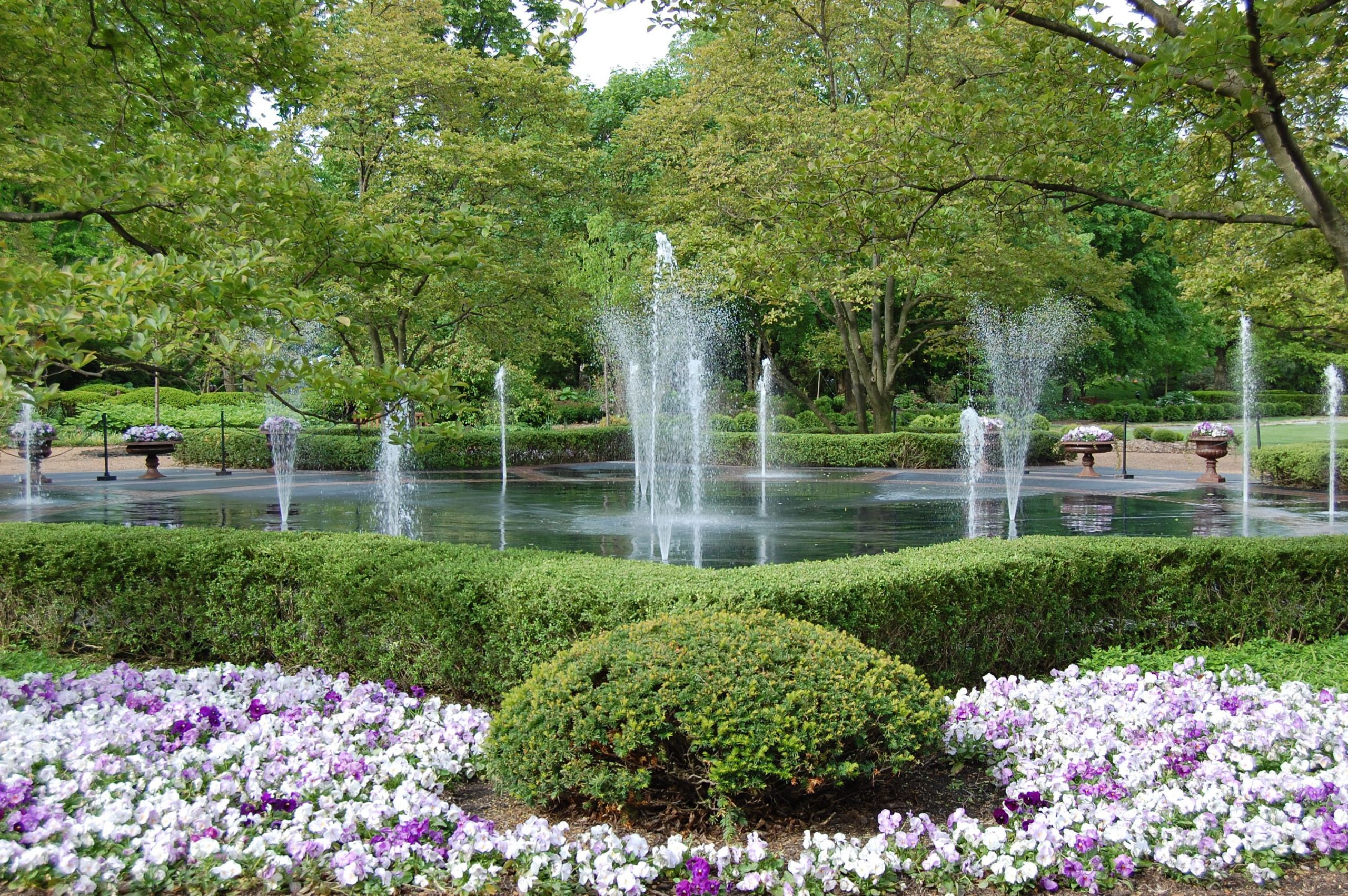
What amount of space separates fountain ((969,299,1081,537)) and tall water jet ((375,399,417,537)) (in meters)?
9.01

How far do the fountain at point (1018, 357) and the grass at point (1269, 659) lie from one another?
9.32m

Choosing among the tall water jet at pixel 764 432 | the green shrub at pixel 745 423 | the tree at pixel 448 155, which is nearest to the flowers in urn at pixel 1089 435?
the tall water jet at pixel 764 432

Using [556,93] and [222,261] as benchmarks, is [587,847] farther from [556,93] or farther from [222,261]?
[556,93]

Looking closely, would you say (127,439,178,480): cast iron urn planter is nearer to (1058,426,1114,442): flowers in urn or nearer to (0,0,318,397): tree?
(0,0,318,397): tree

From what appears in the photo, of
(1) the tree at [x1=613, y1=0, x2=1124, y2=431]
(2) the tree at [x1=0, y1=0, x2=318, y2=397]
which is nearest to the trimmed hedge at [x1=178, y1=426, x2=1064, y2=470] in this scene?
(1) the tree at [x1=613, y1=0, x2=1124, y2=431]

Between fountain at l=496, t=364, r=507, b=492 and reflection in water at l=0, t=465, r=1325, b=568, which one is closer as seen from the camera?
reflection in water at l=0, t=465, r=1325, b=568

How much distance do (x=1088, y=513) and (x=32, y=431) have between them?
56.8ft

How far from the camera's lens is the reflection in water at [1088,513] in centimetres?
1188

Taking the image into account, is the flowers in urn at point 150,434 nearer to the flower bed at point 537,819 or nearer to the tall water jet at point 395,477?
the tall water jet at point 395,477

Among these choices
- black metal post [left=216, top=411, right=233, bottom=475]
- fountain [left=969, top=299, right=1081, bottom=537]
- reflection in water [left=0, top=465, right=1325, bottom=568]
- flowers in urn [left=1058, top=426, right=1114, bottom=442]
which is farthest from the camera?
fountain [left=969, top=299, right=1081, bottom=537]

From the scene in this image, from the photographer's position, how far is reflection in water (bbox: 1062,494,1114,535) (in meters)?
11.9

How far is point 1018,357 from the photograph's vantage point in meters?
33.3

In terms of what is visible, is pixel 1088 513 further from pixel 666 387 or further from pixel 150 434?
pixel 150 434

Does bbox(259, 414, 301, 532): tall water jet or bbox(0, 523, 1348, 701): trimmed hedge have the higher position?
bbox(259, 414, 301, 532): tall water jet
